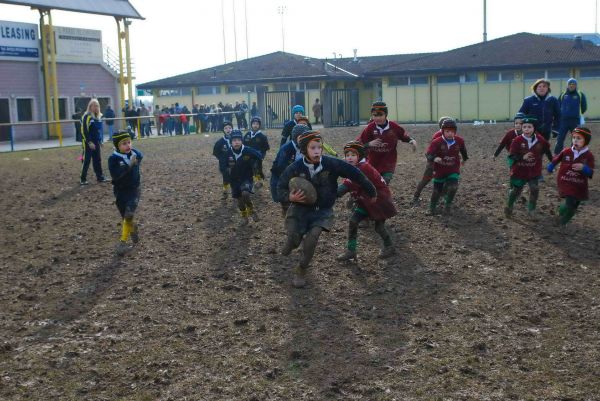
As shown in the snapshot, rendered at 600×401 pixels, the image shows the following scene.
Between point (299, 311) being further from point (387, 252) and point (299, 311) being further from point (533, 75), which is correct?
point (533, 75)

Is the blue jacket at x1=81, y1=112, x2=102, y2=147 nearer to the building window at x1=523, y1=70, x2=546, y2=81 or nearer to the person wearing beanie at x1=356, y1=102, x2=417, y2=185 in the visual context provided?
the person wearing beanie at x1=356, y1=102, x2=417, y2=185

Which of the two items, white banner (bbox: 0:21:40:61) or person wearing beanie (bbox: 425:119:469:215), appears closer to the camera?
person wearing beanie (bbox: 425:119:469:215)

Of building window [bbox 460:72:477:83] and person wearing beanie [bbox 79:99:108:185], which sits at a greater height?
building window [bbox 460:72:477:83]

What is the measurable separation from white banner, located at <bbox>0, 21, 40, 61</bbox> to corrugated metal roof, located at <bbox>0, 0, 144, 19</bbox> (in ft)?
3.61

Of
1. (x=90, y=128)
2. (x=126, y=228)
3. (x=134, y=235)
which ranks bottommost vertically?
(x=134, y=235)

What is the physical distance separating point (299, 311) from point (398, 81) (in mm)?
40777

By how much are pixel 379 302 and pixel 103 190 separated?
976 centimetres

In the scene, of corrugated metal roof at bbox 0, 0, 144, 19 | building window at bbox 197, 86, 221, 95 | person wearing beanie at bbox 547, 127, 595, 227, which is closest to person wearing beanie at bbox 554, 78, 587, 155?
person wearing beanie at bbox 547, 127, 595, 227

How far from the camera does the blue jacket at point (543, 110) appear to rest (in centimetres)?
1341

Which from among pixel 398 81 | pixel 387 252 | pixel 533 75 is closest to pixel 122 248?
pixel 387 252

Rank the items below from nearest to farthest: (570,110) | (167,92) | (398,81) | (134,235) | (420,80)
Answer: (134,235), (570,110), (420,80), (398,81), (167,92)

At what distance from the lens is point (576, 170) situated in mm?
9781

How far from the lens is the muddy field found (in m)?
5.35

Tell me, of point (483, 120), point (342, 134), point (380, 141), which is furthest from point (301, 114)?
point (483, 120)
